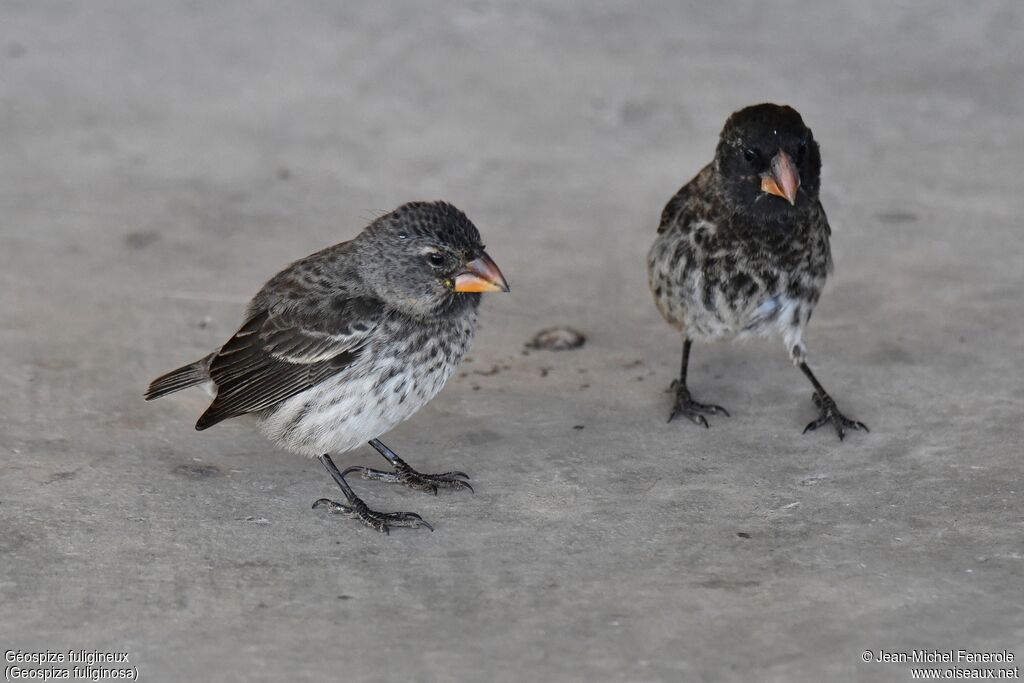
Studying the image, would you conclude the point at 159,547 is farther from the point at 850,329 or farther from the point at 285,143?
the point at 285,143

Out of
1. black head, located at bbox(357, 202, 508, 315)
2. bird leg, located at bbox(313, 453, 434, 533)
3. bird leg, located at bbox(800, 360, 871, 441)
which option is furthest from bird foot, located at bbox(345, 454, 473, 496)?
bird leg, located at bbox(800, 360, 871, 441)

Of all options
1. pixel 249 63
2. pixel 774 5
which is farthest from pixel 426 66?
pixel 774 5

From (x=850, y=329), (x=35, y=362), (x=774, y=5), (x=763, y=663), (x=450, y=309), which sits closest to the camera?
(x=763, y=663)

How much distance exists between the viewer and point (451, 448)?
4945mm

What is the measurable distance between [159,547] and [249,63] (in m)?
4.60

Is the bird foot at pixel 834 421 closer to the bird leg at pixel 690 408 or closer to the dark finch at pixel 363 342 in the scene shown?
the bird leg at pixel 690 408

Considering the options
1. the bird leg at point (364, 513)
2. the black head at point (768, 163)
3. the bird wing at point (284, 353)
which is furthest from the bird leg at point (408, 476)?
the black head at point (768, 163)

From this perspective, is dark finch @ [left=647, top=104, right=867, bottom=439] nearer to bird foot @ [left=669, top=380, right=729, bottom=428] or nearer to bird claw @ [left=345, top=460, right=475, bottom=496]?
bird foot @ [left=669, top=380, right=729, bottom=428]

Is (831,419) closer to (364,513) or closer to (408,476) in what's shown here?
(408,476)

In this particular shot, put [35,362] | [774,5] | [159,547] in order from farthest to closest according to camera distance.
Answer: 1. [774,5]
2. [35,362]
3. [159,547]

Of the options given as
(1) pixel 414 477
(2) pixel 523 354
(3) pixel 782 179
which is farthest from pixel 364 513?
(3) pixel 782 179

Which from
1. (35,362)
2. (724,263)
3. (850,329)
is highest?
(724,263)

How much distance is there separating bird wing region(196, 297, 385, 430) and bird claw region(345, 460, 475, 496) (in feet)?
1.48

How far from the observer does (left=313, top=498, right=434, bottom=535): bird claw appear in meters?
4.39
